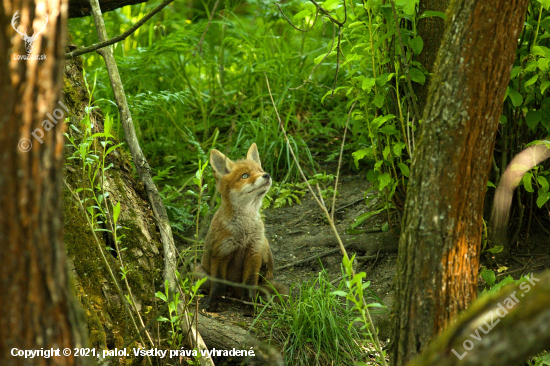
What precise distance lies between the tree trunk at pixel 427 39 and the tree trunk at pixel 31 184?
3215mm

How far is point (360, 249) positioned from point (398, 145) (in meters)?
1.39

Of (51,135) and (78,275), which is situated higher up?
(51,135)

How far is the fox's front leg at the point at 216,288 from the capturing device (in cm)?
444

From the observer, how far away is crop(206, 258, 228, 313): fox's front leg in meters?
4.44

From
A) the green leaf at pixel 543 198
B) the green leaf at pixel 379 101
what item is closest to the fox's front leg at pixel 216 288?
the green leaf at pixel 379 101

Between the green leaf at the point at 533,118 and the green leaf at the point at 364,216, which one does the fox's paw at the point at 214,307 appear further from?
the green leaf at the point at 533,118

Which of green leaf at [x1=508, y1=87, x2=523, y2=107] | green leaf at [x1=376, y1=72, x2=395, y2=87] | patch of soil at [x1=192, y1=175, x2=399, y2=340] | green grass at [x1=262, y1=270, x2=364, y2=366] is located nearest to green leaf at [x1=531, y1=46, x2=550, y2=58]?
green leaf at [x1=508, y1=87, x2=523, y2=107]

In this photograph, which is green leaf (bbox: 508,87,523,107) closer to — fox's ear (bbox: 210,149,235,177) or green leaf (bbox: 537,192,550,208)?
green leaf (bbox: 537,192,550,208)

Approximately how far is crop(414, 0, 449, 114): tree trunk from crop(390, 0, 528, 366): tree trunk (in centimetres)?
188

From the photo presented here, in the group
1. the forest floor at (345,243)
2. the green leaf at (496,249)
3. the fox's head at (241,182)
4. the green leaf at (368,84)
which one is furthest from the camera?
the fox's head at (241,182)

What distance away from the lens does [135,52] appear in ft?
22.0

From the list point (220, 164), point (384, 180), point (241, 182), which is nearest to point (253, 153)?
point (220, 164)

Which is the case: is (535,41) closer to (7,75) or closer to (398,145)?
(398,145)

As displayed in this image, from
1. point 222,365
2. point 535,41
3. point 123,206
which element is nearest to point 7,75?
point 123,206
